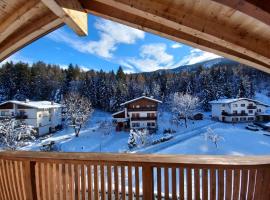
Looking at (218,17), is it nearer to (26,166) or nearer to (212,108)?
(26,166)

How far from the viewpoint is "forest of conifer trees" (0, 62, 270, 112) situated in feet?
84.6

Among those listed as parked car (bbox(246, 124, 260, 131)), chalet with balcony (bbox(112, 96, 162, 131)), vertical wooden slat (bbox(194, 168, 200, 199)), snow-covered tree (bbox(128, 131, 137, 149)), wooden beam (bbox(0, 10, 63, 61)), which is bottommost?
snow-covered tree (bbox(128, 131, 137, 149))

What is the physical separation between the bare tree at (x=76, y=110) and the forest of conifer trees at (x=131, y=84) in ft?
4.41

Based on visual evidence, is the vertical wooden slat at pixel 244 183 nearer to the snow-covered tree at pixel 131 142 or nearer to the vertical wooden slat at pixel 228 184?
the vertical wooden slat at pixel 228 184

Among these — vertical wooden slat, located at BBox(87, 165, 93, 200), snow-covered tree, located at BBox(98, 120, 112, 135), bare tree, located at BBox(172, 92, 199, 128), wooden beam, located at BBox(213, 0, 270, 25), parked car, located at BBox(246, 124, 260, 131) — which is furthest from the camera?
bare tree, located at BBox(172, 92, 199, 128)

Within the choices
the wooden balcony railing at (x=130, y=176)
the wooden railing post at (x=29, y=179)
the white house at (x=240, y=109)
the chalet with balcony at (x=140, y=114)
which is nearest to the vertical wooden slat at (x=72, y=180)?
the wooden balcony railing at (x=130, y=176)

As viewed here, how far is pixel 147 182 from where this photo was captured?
2.34m

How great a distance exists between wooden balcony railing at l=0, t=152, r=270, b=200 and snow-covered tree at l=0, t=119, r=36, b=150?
52.9 feet

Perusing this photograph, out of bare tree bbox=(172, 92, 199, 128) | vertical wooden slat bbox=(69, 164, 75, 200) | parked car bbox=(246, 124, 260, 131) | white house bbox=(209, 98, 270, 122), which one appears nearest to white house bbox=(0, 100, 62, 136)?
bare tree bbox=(172, 92, 199, 128)

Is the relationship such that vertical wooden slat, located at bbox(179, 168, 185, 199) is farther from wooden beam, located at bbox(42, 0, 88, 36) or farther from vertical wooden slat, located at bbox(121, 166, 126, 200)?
wooden beam, located at bbox(42, 0, 88, 36)

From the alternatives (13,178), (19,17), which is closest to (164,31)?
(19,17)

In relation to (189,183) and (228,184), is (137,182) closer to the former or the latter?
(189,183)

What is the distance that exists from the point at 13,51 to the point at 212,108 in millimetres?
24611

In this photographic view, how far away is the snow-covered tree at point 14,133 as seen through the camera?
58.3 ft
